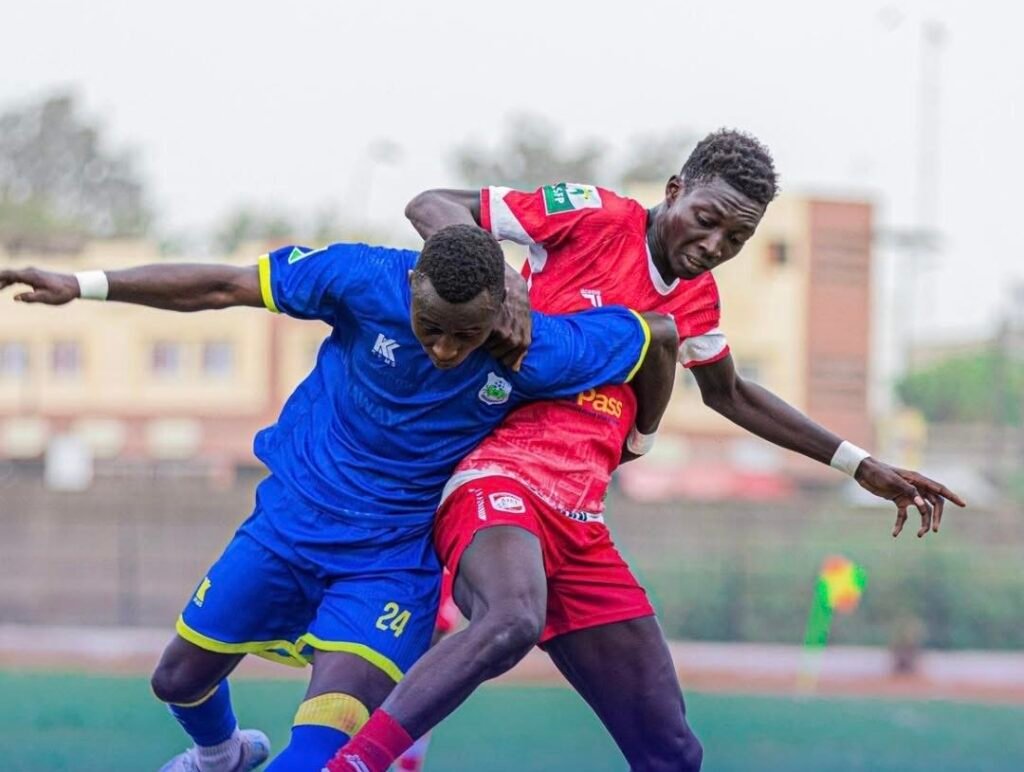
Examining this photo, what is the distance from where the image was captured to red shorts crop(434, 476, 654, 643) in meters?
4.58

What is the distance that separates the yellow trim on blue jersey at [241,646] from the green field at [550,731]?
5265 mm

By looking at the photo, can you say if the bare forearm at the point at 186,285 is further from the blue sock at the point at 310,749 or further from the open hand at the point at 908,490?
the open hand at the point at 908,490

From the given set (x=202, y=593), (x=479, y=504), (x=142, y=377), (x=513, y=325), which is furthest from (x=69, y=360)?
(x=513, y=325)

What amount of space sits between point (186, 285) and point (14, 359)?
30.9 meters

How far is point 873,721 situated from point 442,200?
38.2 ft

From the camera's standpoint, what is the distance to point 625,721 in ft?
15.9

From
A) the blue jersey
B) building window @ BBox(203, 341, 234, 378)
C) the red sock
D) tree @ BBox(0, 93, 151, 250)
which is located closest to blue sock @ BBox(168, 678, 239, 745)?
the blue jersey

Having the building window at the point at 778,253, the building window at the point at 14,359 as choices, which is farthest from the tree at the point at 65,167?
the building window at the point at 778,253

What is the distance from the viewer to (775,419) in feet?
17.5

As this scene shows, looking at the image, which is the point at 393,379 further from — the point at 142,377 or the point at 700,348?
the point at 142,377

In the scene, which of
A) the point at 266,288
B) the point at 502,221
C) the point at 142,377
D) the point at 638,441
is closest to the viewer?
the point at 266,288

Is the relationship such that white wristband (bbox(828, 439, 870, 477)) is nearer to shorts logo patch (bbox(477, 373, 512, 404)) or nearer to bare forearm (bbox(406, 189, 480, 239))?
shorts logo patch (bbox(477, 373, 512, 404))

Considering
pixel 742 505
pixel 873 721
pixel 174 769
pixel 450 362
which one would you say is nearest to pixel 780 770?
pixel 873 721

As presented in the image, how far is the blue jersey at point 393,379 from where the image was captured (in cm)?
461
